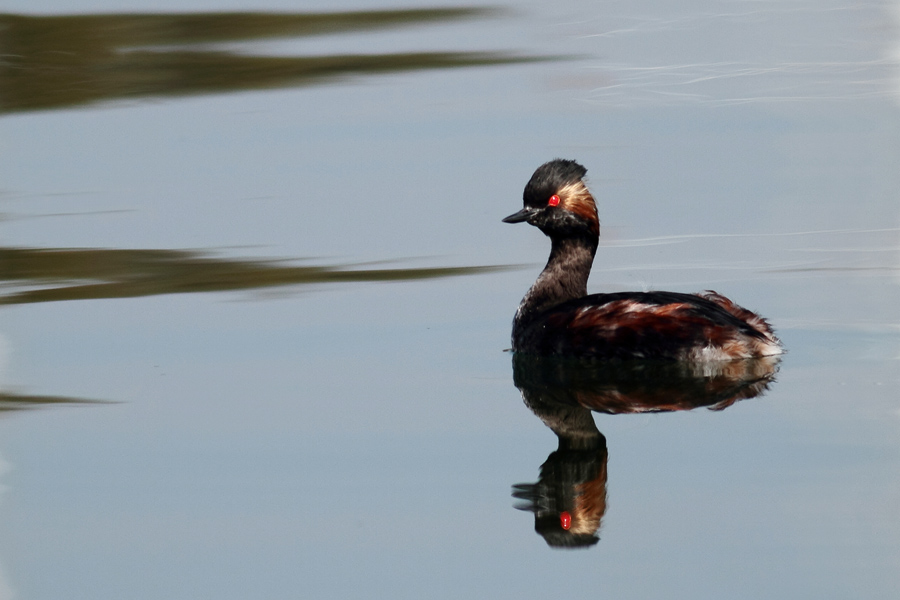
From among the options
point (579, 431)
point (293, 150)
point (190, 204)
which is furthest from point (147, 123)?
point (579, 431)

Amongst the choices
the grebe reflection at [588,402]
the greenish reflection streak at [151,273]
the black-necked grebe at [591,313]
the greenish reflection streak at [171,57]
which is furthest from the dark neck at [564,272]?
the greenish reflection streak at [171,57]

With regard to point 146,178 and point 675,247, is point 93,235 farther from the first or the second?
point 675,247

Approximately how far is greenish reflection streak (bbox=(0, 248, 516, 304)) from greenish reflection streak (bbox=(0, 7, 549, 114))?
5.18m

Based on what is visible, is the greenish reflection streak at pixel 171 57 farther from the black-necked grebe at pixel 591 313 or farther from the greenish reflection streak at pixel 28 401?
the greenish reflection streak at pixel 28 401

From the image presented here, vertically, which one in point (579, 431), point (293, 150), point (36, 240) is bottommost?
point (579, 431)

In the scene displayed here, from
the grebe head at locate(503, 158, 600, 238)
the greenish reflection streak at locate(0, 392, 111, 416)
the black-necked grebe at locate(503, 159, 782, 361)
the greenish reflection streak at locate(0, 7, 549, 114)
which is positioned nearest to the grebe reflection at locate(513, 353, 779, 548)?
the black-necked grebe at locate(503, 159, 782, 361)

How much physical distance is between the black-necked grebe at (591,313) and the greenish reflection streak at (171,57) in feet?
24.9

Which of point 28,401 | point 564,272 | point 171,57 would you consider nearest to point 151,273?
point 28,401

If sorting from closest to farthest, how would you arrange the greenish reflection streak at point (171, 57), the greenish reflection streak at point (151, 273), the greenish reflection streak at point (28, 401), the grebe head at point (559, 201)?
1. the greenish reflection streak at point (28, 401)
2. the grebe head at point (559, 201)
3. the greenish reflection streak at point (151, 273)
4. the greenish reflection streak at point (171, 57)

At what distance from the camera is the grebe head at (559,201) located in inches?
321

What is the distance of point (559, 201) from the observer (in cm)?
820

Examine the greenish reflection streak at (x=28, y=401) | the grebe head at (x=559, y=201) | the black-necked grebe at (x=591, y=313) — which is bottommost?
the greenish reflection streak at (x=28, y=401)

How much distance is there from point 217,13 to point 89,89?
4.05m

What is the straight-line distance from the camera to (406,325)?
8.38 meters
